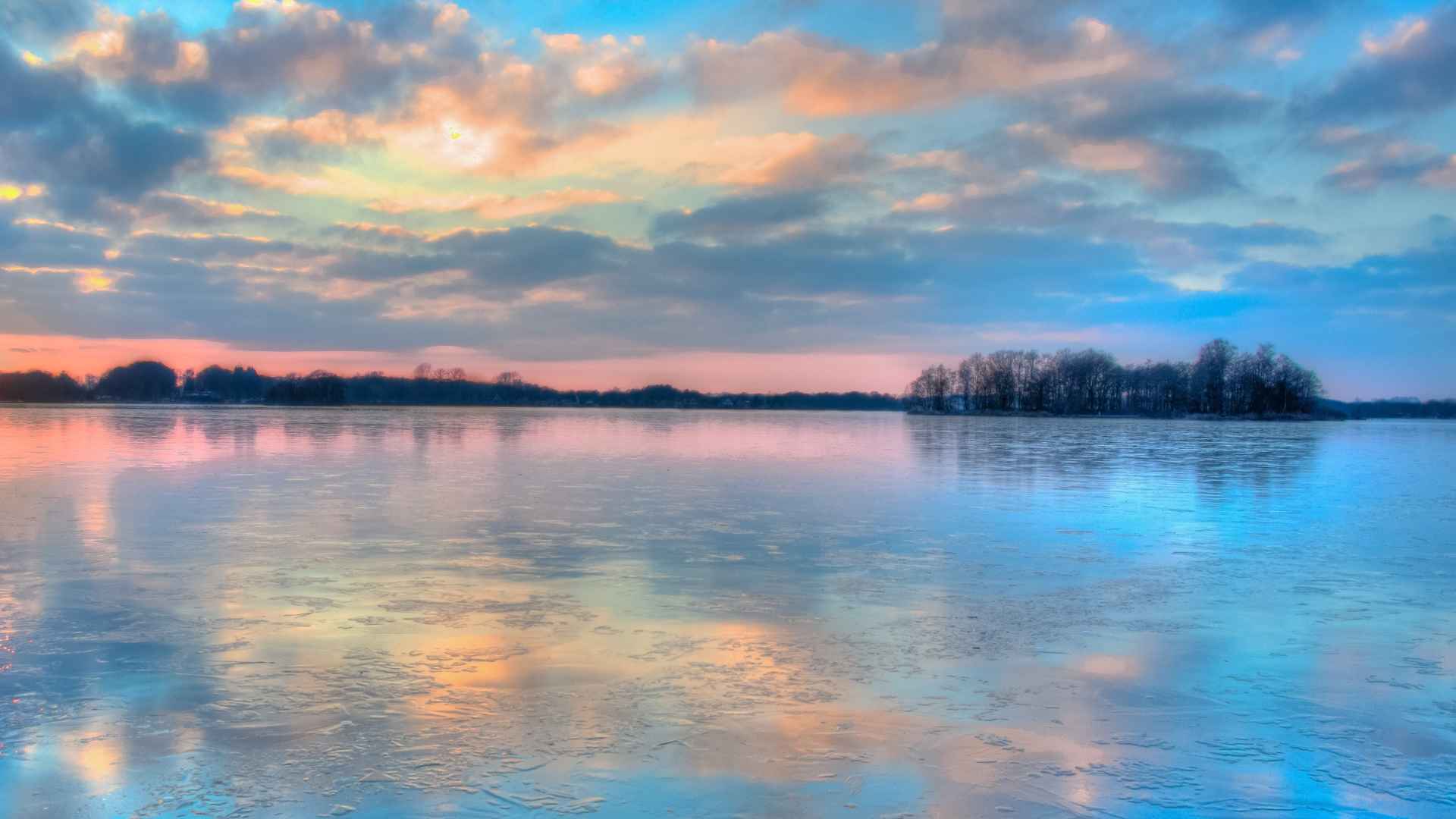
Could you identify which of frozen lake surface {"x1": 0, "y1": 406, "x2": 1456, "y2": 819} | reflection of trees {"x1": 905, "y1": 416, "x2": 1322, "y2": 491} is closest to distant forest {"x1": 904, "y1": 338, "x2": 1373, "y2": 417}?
reflection of trees {"x1": 905, "y1": 416, "x2": 1322, "y2": 491}

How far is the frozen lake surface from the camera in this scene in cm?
409

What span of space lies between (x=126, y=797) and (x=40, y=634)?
331 centimetres

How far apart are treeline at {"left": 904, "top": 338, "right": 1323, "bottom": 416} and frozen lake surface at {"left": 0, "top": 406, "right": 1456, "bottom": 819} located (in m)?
106

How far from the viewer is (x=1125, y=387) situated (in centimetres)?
12888

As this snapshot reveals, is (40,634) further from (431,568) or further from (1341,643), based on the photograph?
(1341,643)

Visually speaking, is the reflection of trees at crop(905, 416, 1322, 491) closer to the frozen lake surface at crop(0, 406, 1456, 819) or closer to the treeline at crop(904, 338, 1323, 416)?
the frozen lake surface at crop(0, 406, 1456, 819)

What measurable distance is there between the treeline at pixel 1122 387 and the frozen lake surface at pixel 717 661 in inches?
4162

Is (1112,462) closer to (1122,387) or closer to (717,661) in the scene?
(717,661)

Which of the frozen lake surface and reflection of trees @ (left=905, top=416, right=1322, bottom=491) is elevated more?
reflection of trees @ (left=905, top=416, right=1322, bottom=491)

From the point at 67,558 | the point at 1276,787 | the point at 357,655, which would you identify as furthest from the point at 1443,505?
the point at 67,558

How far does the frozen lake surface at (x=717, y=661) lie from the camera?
161 inches

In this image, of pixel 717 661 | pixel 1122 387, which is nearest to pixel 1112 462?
pixel 717 661

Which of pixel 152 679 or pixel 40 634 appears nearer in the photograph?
pixel 152 679

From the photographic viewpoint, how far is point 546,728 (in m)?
4.73
